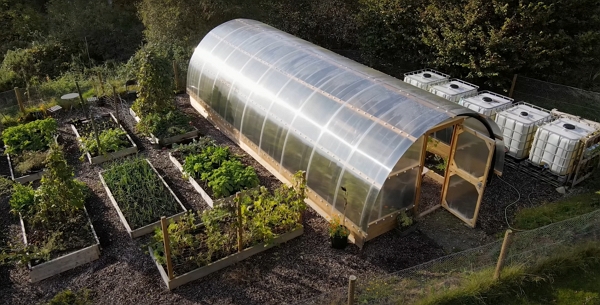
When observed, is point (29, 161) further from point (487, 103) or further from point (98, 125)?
point (487, 103)

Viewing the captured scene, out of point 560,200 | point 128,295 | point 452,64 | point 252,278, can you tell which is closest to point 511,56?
point 452,64

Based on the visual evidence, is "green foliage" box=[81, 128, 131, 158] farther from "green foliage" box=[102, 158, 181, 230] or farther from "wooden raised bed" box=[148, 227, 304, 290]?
"wooden raised bed" box=[148, 227, 304, 290]

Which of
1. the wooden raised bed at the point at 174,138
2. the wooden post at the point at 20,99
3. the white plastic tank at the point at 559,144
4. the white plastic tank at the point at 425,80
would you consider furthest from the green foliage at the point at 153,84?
the white plastic tank at the point at 559,144

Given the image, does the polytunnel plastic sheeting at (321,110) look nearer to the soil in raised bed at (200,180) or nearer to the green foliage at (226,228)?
the soil in raised bed at (200,180)

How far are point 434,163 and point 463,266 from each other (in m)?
4.21

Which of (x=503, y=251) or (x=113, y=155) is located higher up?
(x=503, y=251)

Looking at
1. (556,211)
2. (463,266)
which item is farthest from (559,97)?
(463,266)

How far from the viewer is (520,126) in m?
10.8

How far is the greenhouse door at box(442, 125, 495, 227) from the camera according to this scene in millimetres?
8985

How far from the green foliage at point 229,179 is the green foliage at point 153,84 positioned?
11.8 ft

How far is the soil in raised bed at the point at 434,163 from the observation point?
11.0m

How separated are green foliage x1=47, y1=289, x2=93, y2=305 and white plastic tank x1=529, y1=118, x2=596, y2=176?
1018 centimetres

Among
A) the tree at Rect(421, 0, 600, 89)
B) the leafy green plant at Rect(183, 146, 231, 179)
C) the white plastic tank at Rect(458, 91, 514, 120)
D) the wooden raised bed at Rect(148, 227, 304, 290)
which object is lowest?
the wooden raised bed at Rect(148, 227, 304, 290)

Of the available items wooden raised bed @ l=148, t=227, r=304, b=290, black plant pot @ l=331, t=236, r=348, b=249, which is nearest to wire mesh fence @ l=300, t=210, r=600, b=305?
black plant pot @ l=331, t=236, r=348, b=249
